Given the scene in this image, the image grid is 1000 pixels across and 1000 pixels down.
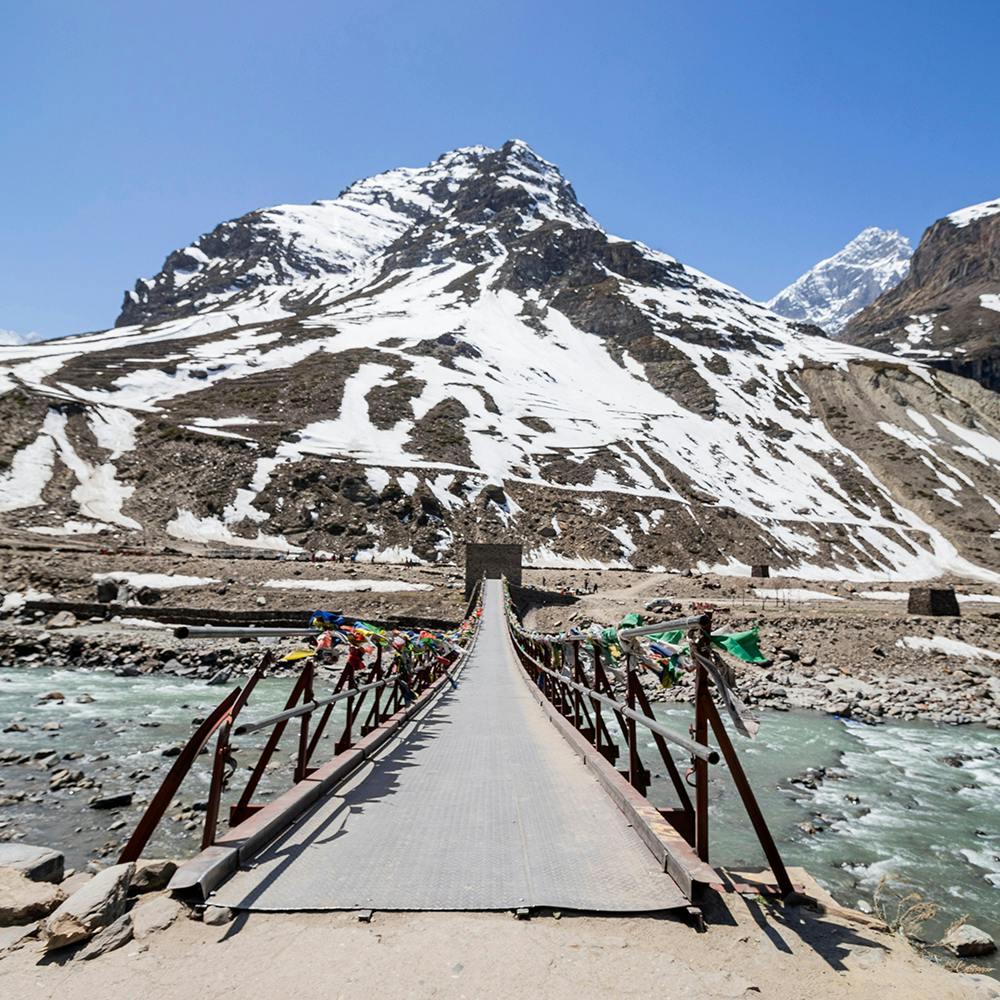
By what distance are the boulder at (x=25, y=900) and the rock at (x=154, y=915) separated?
0.60 metres

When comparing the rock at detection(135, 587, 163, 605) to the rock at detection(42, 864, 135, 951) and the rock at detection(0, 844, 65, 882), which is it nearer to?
the rock at detection(0, 844, 65, 882)

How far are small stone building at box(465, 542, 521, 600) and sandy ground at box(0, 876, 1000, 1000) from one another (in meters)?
33.1

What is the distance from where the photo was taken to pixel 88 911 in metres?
3.03

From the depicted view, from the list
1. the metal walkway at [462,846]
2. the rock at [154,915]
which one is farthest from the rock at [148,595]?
the rock at [154,915]

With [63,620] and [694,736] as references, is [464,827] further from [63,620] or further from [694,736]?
[63,620]

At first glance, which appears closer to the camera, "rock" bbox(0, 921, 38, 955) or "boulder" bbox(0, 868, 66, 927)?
"rock" bbox(0, 921, 38, 955)

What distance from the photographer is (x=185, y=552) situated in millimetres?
38562

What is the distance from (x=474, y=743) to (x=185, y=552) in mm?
36311

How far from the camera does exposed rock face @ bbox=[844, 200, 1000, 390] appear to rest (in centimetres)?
11206

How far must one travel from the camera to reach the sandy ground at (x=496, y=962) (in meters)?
2.57

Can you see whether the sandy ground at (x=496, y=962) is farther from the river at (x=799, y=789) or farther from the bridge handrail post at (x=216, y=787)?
the river at (x=799, y=789)

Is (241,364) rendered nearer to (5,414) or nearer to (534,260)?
(5,414)

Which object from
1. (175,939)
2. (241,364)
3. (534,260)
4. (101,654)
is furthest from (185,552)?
(534,260)

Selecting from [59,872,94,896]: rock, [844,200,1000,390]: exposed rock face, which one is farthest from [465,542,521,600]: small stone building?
[844,200,1000,390]: exposed rock face
